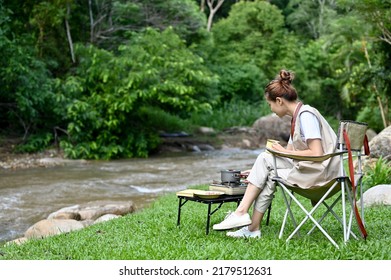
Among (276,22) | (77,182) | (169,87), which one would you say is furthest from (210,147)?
(276,22)

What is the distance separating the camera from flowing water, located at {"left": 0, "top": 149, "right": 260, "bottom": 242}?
886 cm

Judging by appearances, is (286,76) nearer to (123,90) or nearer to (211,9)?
(123,90)

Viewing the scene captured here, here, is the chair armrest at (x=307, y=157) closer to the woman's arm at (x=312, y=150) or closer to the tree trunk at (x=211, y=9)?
the woman's arm at (x=312, y=150)

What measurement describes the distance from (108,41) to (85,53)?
84.4 inches

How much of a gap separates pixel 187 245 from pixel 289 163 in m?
1.00

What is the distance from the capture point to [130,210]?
8203mm

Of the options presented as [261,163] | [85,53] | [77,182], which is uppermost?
[85,53]

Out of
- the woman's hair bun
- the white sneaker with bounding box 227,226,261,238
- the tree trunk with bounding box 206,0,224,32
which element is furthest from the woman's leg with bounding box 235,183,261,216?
the tree trunk with bounding box 206,0,224,32

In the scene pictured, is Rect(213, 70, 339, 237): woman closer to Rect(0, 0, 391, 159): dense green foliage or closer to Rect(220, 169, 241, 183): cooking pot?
Rect(220, 169, 241, 183): cooking pot

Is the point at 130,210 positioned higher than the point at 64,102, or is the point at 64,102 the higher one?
the point at 64,102

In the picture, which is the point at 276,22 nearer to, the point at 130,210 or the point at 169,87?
the point at 169,87

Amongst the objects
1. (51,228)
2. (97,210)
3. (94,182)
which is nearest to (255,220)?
(51,228)

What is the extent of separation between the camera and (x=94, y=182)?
11.9 m

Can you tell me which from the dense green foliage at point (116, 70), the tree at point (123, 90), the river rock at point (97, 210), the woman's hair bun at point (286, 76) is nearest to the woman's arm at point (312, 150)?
the woman's hair bun at point (286, 76)
